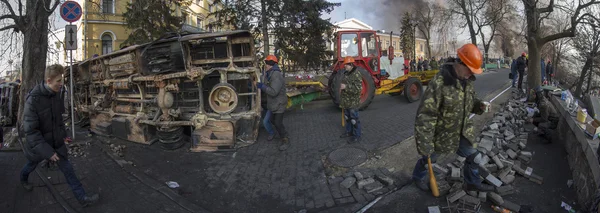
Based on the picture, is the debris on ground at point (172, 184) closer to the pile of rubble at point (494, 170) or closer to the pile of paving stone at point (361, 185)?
the pile of paving stone at point (361, 185)

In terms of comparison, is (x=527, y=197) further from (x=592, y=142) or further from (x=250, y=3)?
(x=250, y=3)

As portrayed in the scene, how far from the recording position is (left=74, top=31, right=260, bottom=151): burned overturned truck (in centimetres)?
606

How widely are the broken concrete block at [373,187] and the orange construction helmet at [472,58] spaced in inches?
72.1

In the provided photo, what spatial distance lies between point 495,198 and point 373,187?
1370 millimetres

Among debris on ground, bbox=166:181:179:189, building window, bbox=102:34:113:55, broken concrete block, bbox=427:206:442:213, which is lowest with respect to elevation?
debris on ground, bbox=166:181:179:189

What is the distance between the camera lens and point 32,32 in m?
6.75

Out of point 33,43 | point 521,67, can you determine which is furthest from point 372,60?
point 33,43

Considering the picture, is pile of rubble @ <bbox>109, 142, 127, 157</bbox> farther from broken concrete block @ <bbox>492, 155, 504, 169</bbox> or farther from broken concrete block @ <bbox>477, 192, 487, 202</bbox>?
broken concrete block @ <bbox>492, 155, 504, 169</bbox>

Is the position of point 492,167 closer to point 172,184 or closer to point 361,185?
point 361,185

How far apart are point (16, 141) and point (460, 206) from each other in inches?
338

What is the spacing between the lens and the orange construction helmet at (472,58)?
3.28m

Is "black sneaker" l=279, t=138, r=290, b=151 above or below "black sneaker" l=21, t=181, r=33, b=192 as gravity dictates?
above

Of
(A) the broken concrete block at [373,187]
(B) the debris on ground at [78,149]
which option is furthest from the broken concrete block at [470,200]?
(B) the debris on ground at [78,149]

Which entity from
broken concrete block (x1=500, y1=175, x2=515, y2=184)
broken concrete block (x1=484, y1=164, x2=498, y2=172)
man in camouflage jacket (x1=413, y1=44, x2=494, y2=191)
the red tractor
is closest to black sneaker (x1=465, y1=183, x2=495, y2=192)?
man in camouflage jacket (x1=413, y1=44, x2=494, y2=191)
